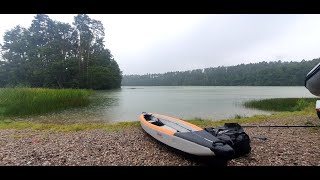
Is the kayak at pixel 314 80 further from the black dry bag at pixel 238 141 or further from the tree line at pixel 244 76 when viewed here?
the tree line at pixel 244 76

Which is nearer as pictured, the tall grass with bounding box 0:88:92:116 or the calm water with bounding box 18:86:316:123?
the tall grass with bounding box 0:88:92:116

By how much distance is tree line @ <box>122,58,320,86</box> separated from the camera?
2376 inches

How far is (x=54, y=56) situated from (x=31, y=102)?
26.0 meters

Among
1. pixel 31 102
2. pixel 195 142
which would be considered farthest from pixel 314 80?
pixel 31 102

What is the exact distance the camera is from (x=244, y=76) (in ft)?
261

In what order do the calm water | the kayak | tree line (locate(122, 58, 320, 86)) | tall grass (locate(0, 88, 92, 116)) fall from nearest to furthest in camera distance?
1. the kayak
2. tall grass (locate(0, 88, 92, 116))
3. the calm water
4. tree line (locate(122, 58, 320, 86))

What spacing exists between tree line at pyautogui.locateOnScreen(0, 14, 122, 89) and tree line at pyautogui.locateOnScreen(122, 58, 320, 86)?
142 ft

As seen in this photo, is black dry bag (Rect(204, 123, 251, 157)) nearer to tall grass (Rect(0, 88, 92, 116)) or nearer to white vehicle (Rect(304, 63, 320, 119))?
white vehicle (Rect(304, 63, 320, 119))

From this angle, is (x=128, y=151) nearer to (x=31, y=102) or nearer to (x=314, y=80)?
(x=314, y=80)

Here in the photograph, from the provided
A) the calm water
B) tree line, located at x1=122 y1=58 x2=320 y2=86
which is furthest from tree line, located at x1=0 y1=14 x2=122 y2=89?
tree line, located at x1=122 y1=58 x2=320 y2=86

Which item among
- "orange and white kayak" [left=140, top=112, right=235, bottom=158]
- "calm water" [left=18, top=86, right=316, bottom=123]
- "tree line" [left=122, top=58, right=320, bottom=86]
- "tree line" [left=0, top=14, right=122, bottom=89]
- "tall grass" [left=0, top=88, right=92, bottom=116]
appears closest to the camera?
"orange and white kayak" [left=140, top=112, right=235, bottom=158]

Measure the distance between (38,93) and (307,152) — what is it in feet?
42.6

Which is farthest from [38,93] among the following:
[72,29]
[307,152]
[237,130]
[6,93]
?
[72,29]
